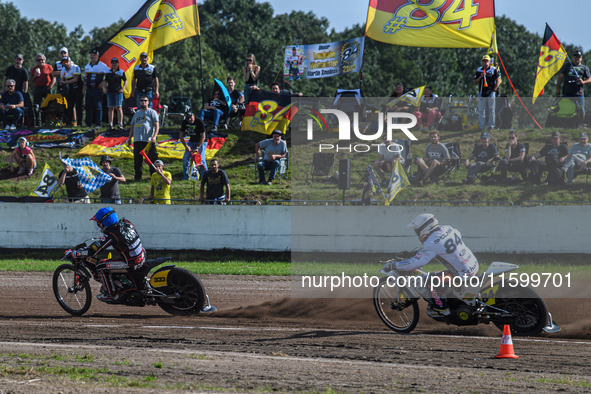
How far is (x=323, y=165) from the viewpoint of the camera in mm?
15219

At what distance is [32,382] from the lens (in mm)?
6457

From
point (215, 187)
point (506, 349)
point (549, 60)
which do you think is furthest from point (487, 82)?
point (506, 349)

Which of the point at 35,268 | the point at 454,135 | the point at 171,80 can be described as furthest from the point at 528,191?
the point at 171,80

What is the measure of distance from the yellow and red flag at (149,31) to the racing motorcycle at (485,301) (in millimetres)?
13864

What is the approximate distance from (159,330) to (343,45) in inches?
534

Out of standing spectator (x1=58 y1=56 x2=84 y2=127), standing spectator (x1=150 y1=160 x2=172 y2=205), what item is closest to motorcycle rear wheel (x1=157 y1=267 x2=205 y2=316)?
standing spectator (x1=150 y1=160 x2=172 y2=205)

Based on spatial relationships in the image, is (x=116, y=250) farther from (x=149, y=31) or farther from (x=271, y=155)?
(x=149, y=31)

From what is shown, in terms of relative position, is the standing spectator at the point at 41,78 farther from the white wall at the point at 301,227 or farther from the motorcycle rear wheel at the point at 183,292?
the motorcycle rear wheel at the point at 183,292

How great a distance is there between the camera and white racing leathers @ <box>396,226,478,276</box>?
908 cm

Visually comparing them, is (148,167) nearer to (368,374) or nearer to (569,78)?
(569,78)

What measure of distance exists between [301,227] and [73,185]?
18.0 ft

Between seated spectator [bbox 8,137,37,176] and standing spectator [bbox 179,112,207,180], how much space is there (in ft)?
13.5

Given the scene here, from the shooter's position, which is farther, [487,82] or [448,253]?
[487,82]

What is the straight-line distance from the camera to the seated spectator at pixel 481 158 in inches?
558
